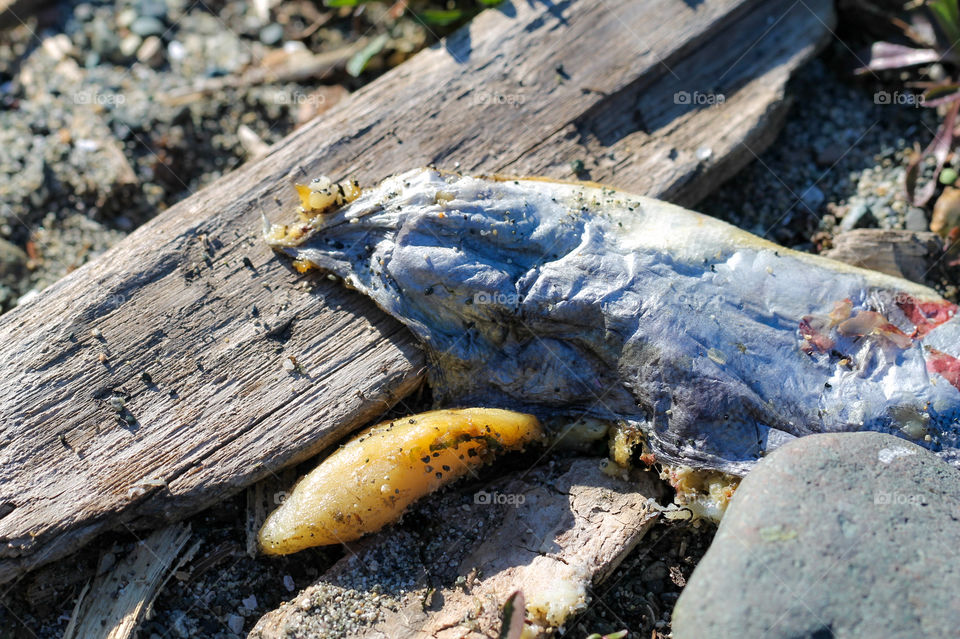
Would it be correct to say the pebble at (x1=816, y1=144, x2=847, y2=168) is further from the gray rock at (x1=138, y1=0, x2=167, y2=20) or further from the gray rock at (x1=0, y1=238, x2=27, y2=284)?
the gray rock at (x1=0, y1=238, x2=27, y2=284)

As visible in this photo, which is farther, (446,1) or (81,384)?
(446,1)

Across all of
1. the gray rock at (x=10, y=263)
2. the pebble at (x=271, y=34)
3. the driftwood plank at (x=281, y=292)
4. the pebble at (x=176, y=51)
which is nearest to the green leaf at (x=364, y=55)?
the driftwood plank at (x=281, y=292)

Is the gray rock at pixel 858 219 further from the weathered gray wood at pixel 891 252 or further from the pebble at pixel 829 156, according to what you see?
the pebble at pixel 829 156

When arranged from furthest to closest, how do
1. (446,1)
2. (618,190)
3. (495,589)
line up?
(446,1) < (618,190) < (495,589)

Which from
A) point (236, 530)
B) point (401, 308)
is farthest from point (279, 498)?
point (401, 308)

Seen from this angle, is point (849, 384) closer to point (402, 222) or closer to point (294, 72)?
point (402, 222)

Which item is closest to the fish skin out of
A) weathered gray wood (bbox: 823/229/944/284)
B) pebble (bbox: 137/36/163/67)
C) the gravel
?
weathered gray wood (bbox: 823/229/944/284)

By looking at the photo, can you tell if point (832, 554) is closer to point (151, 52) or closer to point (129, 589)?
point (129, 589)
